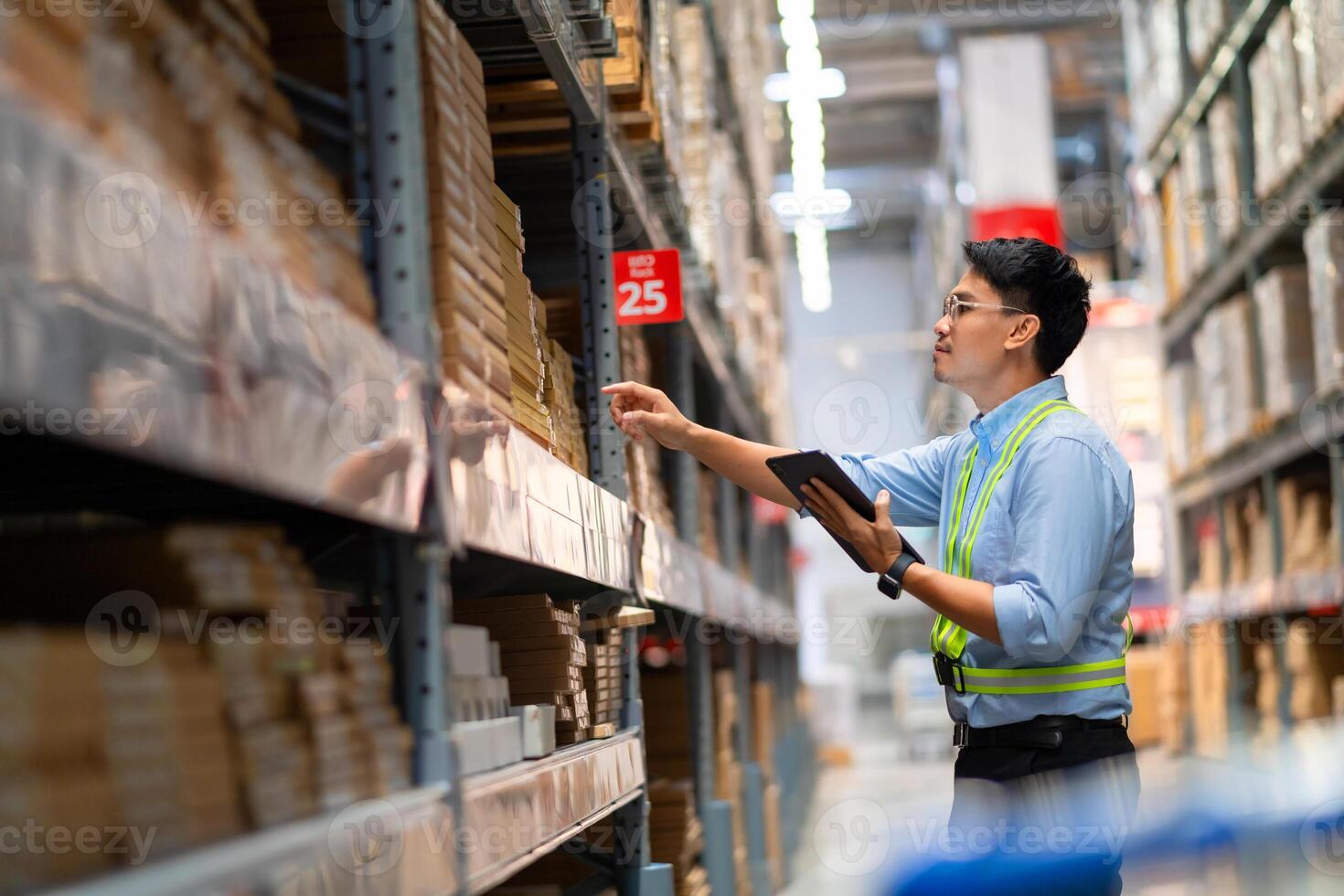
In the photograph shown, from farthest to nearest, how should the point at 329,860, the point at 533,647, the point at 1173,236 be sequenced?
the point at 1173,236 < the point at 533,647 < the point at 329,860

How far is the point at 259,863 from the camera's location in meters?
1.20

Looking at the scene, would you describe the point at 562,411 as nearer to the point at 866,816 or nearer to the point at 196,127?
the point at 196,127

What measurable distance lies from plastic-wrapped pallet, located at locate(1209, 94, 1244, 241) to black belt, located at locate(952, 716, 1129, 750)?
6159 mm

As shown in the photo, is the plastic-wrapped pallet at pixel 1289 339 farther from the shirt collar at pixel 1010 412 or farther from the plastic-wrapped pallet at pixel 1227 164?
the shirt collar at pixel 1010 412

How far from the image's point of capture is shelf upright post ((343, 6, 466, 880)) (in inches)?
67.1

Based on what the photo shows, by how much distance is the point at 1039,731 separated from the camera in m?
2.59

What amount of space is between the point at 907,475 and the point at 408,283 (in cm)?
175

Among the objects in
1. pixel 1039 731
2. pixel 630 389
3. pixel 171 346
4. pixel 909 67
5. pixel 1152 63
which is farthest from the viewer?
pixel 909 67

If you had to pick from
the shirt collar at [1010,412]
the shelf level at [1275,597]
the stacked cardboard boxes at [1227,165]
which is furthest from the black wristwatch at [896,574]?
the stacked cardboard boxes at [1227,165]

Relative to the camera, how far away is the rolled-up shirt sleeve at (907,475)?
321 cm

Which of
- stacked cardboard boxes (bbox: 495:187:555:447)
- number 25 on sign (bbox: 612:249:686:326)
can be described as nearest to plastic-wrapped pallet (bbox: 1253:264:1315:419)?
number 25 on sign (bbox: 612:249:686:326)

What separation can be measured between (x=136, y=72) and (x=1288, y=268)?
7667mm

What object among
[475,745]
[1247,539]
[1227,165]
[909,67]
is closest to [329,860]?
[475,745]

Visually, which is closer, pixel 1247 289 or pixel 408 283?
pixel 408 283
